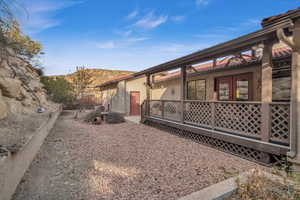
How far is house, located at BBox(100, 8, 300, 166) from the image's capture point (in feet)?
10.9

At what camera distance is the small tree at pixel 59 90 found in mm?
15510

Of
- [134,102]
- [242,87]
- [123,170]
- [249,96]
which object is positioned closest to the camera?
[123,170]

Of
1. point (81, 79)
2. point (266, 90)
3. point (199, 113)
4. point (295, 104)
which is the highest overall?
point (81, 79)

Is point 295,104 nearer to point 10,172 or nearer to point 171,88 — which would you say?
point 10,172

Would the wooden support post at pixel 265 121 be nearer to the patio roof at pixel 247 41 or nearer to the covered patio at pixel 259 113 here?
the covered patio at pixel 259 113

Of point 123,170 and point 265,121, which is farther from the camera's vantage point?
point 265,121

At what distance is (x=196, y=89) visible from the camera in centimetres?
941

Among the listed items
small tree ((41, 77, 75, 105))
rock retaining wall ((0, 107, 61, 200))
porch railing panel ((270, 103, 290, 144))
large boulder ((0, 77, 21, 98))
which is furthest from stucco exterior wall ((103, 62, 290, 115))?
large boulder ((0, 77, 21, 98))

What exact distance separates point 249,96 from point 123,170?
5954mm

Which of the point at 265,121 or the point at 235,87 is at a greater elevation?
the point at 235,87

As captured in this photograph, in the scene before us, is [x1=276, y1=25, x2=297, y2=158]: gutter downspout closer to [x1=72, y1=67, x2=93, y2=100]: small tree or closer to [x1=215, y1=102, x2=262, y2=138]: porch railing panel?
[x1=215, y1=102, x2=262, y2=138]: porch railing panel

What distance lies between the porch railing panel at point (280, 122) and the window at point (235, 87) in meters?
3.03

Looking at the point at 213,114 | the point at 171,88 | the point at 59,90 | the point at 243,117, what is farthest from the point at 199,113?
the point at 59,90

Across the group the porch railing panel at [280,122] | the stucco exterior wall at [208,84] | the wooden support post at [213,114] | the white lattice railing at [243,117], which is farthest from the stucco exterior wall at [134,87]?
the porch railing panel at [280,122]
